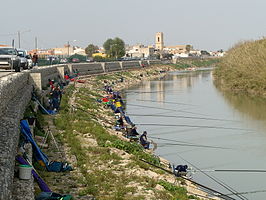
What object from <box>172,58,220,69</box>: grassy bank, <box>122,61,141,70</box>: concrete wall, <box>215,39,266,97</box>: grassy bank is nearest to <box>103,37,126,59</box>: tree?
<box>122,61,141,70</box>: concrete wall

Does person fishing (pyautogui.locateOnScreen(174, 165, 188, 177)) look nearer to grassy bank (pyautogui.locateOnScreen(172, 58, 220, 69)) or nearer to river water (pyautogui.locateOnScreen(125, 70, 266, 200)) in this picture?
river water (pyautogui.locateOnScreen(125, 70, 266, 200))

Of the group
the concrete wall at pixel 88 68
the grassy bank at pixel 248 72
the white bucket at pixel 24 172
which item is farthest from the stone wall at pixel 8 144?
the concrete wall at pixel 88 68

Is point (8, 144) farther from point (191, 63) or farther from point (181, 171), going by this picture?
point (191, 63)

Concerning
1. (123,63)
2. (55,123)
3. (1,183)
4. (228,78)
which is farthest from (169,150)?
(123,63)

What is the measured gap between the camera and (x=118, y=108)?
30.8m

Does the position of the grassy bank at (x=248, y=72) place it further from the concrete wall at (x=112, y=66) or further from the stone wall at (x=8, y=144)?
the stone wall at (x=8, y=144)

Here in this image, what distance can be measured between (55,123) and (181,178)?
7.62m

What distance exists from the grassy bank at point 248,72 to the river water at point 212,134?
208 inches

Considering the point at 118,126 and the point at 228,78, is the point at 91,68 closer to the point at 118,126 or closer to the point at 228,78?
the point at 228,78

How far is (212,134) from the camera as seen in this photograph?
2536 centimetres

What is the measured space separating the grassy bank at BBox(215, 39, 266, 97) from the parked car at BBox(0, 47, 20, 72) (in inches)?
1215

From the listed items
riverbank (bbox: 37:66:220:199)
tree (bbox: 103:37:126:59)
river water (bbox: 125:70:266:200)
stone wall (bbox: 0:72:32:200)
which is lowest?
river water (bbox: 125:70:266:200)

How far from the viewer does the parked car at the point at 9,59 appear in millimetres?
23391

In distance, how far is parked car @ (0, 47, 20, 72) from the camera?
76.7 ft
